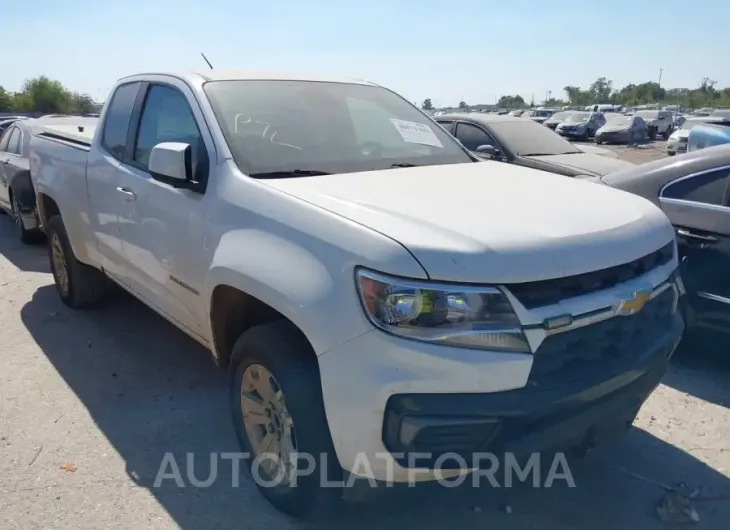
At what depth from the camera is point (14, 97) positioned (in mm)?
52969

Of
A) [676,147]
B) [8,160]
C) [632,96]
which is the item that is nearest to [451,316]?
[8,160]

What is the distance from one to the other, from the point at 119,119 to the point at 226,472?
2.40 metres

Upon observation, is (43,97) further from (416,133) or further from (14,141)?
(416,133)

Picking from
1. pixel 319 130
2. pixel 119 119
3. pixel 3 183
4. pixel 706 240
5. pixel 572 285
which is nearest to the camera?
pixel 572 285

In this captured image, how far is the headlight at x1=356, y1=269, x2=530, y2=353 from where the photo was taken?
2.13 metres

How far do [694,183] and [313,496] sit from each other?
10.3 feet

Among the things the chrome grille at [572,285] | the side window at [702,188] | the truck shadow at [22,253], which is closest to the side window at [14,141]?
the truck shadow at [22,253]

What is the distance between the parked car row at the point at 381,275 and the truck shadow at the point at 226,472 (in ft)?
1.01

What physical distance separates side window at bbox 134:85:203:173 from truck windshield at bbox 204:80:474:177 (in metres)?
0.17

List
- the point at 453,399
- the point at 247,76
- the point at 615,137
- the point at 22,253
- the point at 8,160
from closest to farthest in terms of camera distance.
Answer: the point at 453,399 → the point at 247,76 → the point at 22,253 → the point at 8,160 → the point at 615,137

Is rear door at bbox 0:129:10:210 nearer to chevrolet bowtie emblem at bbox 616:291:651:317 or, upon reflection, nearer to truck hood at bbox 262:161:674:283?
truck hood at bbox 262:161:674:283

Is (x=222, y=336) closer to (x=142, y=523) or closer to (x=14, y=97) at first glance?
(x=142, y=523)

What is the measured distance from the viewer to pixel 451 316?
215cm

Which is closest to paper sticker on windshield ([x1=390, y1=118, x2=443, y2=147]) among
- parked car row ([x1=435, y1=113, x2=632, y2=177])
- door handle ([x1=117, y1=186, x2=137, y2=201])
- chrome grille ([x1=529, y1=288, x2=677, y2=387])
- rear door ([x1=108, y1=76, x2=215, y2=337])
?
rear door ([x1=108, y1=76, x2=215, y2=337])
